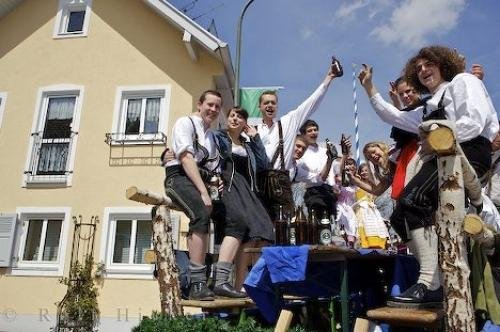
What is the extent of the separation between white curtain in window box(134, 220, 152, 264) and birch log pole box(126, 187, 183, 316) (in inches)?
266

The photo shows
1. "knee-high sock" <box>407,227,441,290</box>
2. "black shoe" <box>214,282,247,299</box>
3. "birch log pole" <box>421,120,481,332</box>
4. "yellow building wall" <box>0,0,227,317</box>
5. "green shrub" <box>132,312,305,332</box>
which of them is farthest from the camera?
"yellow building wall" <box>0,0,227,317</box>

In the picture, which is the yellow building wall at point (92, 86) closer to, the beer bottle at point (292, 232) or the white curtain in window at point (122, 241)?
the white curtain in window at point (122, 241)

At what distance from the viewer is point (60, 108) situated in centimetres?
1174

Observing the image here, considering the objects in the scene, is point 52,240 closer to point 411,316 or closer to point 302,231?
point 302,231

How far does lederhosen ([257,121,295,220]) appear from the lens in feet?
13.9

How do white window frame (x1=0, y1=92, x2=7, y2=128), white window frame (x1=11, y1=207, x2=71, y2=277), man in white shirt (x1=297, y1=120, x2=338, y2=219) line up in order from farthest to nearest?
white window frame (x1=0, y1=92, x2=7, y2=128) < white window frame (x1=11, y1=207, x2=71, y2=277) < man in white shirt (x1=297, y1=120, x2=338, y2=219)

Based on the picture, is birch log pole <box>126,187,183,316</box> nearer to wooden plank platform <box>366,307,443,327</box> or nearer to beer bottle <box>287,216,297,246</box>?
beer bottle <box>287,216,297,246</box>

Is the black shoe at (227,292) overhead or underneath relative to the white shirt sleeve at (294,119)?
underneath

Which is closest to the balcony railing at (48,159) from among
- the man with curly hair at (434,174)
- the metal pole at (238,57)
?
the metal pole at (238,57)

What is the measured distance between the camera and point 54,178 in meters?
10.9

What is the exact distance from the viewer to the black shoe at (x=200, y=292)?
3381 millimetres

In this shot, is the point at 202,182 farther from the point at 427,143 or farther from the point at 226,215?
the point at 427,143

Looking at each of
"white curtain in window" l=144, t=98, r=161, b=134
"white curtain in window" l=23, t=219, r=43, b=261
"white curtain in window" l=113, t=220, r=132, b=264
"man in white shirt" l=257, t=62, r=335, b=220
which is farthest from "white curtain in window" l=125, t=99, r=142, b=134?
"man in white shirt" l=257, t=62, r=335, b=220

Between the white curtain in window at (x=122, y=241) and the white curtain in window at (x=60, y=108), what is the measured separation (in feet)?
11.2
